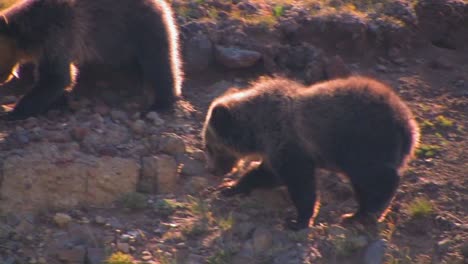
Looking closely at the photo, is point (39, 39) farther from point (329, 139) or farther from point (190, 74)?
point (329, 139)

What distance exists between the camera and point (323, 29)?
32.2 ft

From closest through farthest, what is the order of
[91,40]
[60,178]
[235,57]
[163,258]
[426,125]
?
1. [163,258]
2. [60,178]
3. [426,125]
4. [91,40]
5. [235,57]

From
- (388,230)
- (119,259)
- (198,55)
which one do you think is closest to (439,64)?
(198,55)

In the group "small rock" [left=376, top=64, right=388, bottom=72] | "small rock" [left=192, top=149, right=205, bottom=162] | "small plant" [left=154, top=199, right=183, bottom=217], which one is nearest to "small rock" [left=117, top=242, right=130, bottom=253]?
"small plant" [left=154, top=199, right=183, bottom=217]

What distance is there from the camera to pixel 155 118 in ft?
27.6

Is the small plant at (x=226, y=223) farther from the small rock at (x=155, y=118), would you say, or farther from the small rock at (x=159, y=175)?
the small rock at (x=155, y=118)

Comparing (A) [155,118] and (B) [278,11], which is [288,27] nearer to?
(B) [278,11]

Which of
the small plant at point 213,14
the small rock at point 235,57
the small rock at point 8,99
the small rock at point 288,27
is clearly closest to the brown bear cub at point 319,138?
the small rock at point 235,57

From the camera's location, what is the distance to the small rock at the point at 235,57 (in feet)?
30.2

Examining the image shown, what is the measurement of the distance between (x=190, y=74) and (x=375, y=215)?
2.91 metres

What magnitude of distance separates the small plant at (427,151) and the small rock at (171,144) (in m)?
2.18

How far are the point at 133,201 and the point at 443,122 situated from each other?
330cm

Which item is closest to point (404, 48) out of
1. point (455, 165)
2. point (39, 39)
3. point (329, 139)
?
point (455, 165)

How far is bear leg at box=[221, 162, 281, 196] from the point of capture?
783 centimetres
